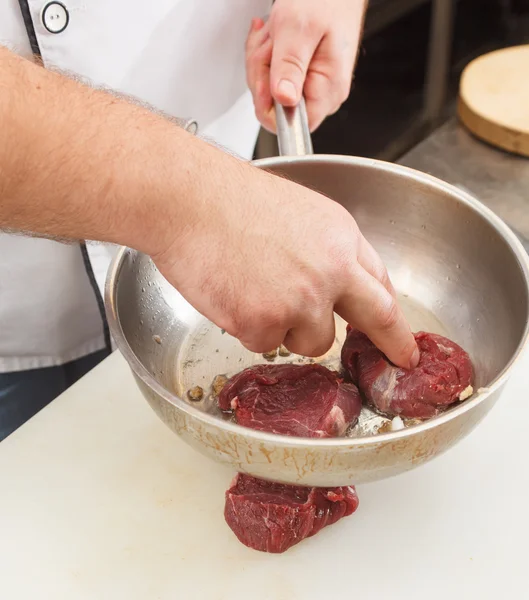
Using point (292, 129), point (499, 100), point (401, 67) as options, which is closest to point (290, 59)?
point (292, 129)

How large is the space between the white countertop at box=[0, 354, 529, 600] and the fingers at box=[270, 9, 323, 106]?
1.83 ft

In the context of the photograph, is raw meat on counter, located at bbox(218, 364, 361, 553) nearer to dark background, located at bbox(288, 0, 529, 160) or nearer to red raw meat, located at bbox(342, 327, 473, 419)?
red raw meat, located at bbox(342, 327, 473, 419)

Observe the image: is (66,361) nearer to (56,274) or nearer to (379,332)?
(56,274)

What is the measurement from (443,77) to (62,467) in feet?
8.08

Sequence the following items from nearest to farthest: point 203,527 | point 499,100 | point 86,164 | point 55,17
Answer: point 86,164
point 203,527
point 55,17
point 499,100

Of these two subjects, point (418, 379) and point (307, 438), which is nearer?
point (307, 438)

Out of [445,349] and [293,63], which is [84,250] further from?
[445,349]

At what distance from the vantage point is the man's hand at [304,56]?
1.13 metres

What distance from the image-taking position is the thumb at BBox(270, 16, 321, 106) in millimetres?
1107

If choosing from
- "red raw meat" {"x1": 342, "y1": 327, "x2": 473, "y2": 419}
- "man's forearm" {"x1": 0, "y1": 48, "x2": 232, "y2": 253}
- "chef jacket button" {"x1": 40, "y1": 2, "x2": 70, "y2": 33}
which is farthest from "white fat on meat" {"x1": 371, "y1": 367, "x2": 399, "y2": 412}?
"chef jacket button" {"x1": 40, "y1": 2, "x2": 70, "y2": 33}

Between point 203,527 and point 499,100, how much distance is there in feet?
4.30

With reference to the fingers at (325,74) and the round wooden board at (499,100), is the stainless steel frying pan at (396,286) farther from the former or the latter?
the round wooden board at (499,100)

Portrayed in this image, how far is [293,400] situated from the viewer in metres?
0.92

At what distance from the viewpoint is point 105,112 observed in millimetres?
721
